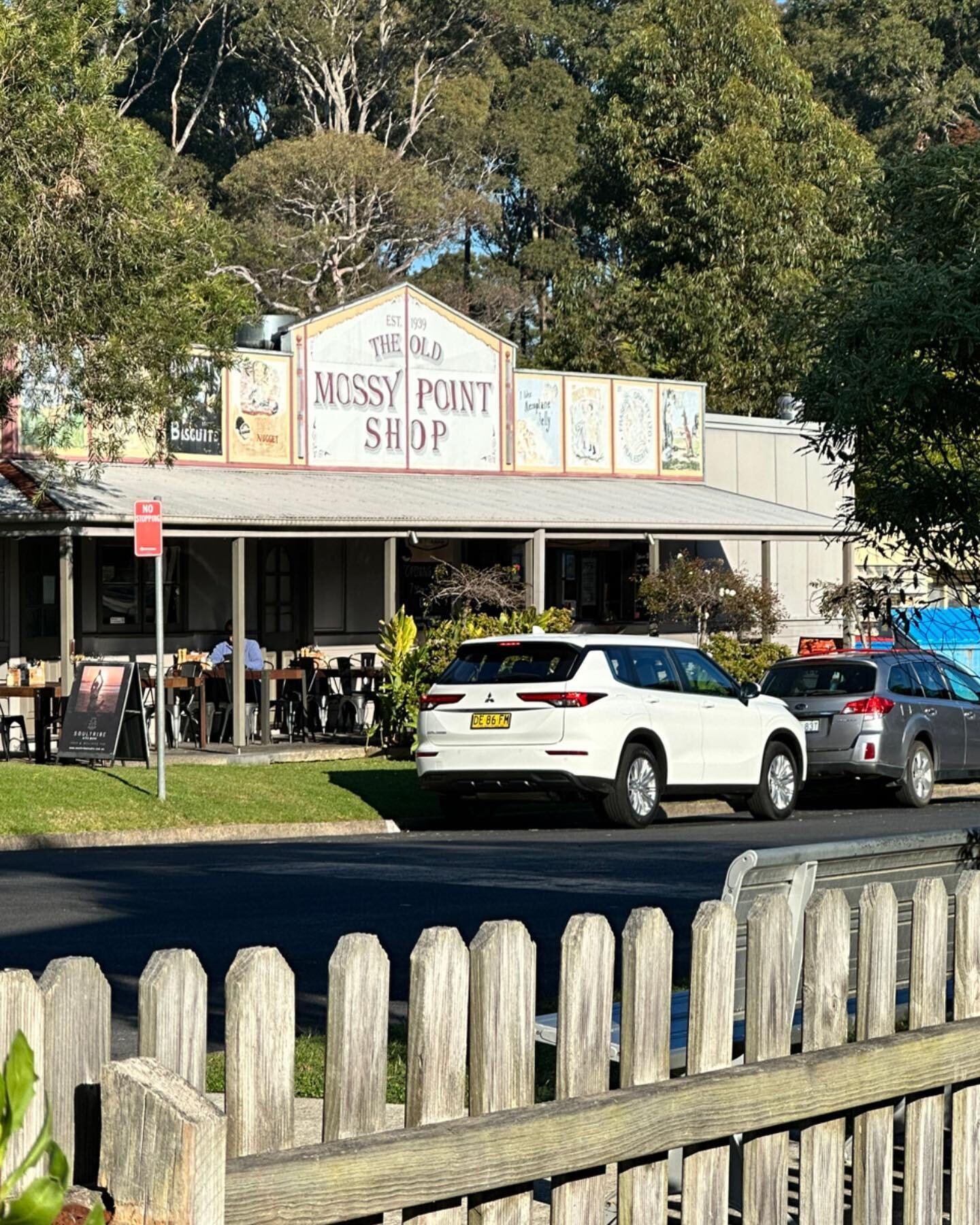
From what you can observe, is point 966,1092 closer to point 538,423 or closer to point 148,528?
point 148,528

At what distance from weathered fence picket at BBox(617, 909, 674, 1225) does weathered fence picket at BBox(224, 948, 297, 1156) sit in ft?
2.73

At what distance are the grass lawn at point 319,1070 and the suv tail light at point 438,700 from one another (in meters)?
10.7

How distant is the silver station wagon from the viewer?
2208 cm

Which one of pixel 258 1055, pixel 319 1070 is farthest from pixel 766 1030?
pixel 319 1070

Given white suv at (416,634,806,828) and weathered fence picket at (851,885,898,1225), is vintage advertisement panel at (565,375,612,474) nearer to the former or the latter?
white suv at (416,634,806,828)

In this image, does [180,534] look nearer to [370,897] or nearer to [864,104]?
[370,897]

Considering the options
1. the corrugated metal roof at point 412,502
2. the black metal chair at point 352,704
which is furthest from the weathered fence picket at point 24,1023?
the black metal chair at point 352,704

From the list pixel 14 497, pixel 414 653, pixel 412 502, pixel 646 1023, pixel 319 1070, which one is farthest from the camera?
pixel 412 502

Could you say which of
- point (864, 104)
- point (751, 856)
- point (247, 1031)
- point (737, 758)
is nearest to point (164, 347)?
point (737, 758)

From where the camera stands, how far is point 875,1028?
4.62 m

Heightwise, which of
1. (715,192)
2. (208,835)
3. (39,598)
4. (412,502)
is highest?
(715,192)

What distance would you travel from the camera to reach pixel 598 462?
106 ft

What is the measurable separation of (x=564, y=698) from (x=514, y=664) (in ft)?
2.39

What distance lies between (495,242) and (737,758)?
167ft
